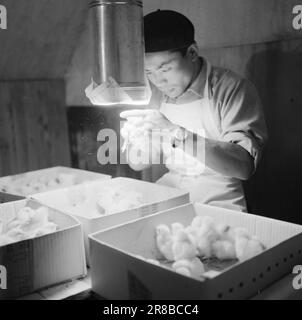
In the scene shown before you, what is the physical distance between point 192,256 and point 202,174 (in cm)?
102

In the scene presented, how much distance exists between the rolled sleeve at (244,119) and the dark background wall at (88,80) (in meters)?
0.66

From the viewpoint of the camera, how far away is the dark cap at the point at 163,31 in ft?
6.24

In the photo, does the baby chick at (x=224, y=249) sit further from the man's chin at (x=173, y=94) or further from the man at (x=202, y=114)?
the man's chin at (x=173, y=94)

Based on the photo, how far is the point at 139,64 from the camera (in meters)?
1.31

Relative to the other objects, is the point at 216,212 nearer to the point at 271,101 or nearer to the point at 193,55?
the point at 193,55

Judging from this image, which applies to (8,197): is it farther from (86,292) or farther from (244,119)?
(244,119)

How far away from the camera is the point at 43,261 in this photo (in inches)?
49.8

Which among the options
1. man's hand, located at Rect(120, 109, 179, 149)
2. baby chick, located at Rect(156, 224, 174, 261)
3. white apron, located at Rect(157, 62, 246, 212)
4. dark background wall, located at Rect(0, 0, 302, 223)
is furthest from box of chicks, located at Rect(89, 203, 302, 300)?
dark background wall, located at Rect(0, 0, 302, 223)

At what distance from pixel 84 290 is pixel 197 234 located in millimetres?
427

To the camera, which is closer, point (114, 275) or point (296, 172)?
point (114, 275)

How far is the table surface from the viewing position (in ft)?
3.79

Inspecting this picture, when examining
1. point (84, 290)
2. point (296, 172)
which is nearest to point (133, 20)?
point (84, 290)

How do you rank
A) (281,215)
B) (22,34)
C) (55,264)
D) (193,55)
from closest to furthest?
(55,264), (193,55), (281,215), (22,34)

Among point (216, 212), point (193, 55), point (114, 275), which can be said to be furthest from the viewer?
point (193, 55)
